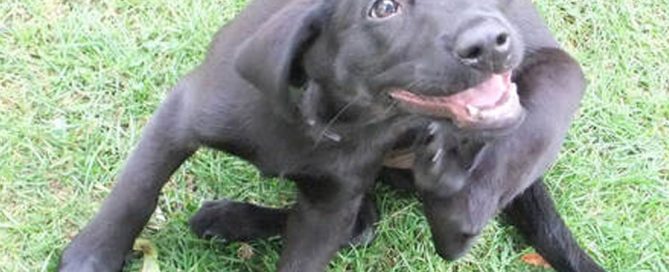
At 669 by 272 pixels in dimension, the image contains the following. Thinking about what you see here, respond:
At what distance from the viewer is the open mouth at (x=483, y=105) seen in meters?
2.17

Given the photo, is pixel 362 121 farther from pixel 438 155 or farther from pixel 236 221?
pixel 236 221

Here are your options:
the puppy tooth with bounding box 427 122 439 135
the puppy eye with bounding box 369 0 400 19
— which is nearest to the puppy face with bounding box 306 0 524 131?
the puppy eye with bounding box 369 0 400 19

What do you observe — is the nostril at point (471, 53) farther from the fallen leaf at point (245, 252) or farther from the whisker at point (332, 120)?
the fallen leaf at point (245, 252)

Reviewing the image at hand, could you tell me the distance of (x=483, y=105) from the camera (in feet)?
7.28

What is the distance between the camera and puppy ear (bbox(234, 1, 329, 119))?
7.51 feet

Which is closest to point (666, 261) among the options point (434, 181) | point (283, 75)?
point (434, 181)

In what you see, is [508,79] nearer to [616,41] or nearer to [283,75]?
[283,75]

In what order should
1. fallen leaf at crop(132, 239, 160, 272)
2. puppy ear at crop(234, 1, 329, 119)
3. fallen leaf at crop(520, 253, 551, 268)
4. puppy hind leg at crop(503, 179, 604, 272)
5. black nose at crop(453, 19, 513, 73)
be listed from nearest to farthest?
black nose at crop(453, 19, 513, 73), puppy ear at crop(234, 1, 329, 119), fallen leaf at crop(132, 239, 160, 272), puppy hind leg at crop(503, 179, 604, 272), fallen leaf at crop(520, 253, 551, 268)

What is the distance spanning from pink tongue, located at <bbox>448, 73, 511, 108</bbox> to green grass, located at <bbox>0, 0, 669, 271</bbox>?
892 mm

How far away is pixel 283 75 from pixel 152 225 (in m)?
0.85

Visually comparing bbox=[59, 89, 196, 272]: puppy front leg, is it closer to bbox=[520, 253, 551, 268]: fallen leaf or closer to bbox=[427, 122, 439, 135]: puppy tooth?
bbox=[427, 122, 439, 135]: puppy tooth

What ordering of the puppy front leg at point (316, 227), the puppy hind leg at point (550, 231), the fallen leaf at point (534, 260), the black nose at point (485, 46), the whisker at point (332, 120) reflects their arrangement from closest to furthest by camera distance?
the black nose at point (485, 46)
the whisker at point (332, 120)
the puppy front leg at point (316, 227)
the puppy hind leg at point (550, 231)
the fallen leaf at point (534, 260)

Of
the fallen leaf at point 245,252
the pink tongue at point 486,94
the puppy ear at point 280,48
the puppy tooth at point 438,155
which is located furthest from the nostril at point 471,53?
the fallen leaf at point 245,252

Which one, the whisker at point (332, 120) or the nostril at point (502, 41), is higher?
the nostril at point (502, 41)
